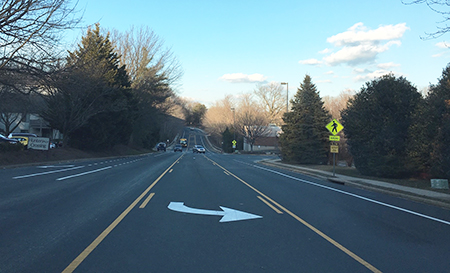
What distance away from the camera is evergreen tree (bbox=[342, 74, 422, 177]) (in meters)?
20.2

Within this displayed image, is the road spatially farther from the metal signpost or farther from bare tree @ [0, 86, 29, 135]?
bare tree @ [0, 86, 29, 135]

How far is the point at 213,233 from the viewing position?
24.0ft

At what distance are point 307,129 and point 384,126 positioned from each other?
532 inches

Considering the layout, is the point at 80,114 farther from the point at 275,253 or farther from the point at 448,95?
the point at 275,253

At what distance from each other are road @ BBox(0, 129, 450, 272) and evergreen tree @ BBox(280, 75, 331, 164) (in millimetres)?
21797

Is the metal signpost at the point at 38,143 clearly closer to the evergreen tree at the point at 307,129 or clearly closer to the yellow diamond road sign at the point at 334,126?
the yellow diamond road sign at the point at 334,126

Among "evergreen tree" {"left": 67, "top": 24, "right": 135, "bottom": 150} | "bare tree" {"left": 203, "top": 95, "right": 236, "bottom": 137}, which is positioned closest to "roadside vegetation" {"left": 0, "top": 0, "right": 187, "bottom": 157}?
"evergreen tree" {"left": 67, "top": 24, "right": 135, "bottom": 150}

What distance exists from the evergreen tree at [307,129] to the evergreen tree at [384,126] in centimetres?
1091

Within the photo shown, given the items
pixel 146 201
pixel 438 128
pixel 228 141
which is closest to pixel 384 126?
pixel 438 128

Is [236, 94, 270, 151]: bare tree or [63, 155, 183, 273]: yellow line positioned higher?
[236, 94, 270, 151]: bare tree

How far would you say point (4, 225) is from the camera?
7.50 meters

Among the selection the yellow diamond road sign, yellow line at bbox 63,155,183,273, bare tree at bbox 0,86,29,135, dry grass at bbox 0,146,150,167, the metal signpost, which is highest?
bare tree at bbox 0,86,29,135

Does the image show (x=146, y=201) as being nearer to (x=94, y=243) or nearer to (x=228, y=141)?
(x=94, y=243)

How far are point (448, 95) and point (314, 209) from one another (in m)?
11.3
